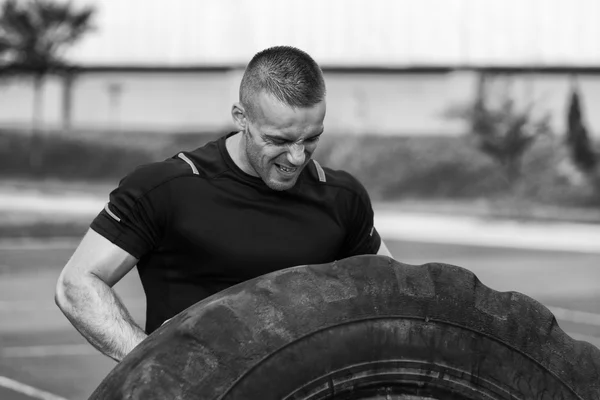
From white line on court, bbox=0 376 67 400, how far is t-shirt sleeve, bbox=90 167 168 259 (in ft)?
11.6

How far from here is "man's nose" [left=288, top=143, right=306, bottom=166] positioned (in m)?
2.69

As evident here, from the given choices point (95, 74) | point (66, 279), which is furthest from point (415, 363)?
point (95, 74)

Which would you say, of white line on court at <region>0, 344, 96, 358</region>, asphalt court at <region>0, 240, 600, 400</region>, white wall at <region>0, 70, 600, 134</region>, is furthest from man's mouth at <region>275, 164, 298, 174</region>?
white wall at <region>0, 70, 600, 134</region>

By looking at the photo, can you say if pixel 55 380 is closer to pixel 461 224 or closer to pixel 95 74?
pixel 461 224

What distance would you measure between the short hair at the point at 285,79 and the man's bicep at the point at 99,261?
53 cm

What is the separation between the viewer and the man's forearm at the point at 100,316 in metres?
2.57

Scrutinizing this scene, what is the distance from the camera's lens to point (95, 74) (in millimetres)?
33125

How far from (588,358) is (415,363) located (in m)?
0.42

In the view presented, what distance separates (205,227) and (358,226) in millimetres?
Answer: 543

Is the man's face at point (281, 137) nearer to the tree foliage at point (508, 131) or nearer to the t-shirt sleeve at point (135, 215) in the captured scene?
the t-shirt sleeve at point (135, 215)

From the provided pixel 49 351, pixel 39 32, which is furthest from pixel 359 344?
pixel 39 32

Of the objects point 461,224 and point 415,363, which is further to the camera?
point 461,224

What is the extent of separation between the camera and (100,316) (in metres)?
2.58

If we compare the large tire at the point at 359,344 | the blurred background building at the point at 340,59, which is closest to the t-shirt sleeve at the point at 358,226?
the large tire at the point at 359,344
